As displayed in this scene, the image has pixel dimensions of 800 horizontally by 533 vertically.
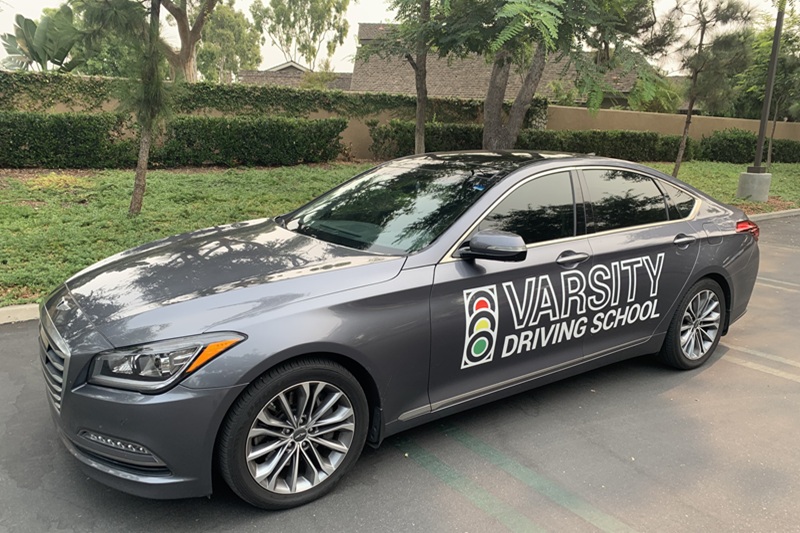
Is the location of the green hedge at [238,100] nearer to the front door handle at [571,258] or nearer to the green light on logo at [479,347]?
the front door handle at [571,258]

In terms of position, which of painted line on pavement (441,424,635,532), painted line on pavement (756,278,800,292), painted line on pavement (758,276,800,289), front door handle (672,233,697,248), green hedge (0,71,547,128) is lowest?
painted line on pavement (441,424,635,532)

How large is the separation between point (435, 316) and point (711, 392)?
2.35m

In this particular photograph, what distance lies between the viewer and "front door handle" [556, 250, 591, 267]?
346 centimetres

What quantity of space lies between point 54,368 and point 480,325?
207cm

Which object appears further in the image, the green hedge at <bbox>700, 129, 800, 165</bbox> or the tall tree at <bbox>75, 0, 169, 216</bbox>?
the green hedge at <bbox>700, 129, 800, 165</bbox>

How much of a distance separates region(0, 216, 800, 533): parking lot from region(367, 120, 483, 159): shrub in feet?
39.0

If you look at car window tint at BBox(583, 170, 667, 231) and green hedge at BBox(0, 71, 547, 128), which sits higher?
green hedge at BBox(0, 71, 547, 128)

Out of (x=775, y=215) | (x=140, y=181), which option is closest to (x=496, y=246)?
(x=140, y=181)

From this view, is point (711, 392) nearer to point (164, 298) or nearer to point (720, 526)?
point (720, 526)

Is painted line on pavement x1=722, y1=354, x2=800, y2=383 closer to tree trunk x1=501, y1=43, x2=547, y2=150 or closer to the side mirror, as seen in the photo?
the side mirror

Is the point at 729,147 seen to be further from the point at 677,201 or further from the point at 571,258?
the point at 571,258

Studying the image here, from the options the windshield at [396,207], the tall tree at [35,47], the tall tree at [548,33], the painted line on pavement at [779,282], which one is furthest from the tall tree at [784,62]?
the tall tree at [35,47]

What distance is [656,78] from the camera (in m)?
7.80

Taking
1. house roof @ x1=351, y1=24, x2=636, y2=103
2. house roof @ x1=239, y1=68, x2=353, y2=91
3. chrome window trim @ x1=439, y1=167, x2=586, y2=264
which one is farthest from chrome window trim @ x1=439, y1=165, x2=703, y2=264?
house roof @ x1=239, y1=68, x2=353, y2=91
